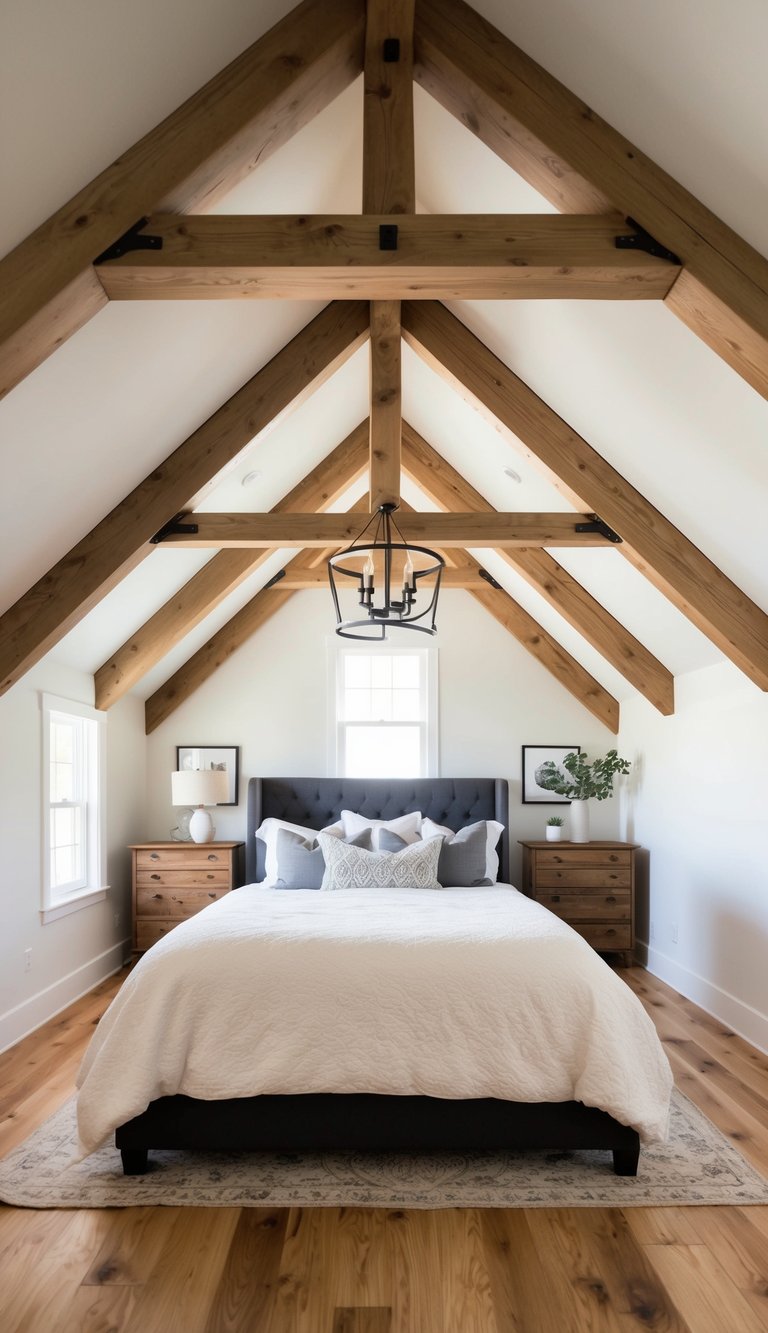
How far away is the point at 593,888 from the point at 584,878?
0.09 m

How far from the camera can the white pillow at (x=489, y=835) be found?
581 centimetres

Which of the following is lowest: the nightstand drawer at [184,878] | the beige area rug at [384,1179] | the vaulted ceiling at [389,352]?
the beige area rug at [384,1179]

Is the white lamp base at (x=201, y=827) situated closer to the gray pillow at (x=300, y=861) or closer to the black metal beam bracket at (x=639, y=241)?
the gray pillow at (x=300, y=861)

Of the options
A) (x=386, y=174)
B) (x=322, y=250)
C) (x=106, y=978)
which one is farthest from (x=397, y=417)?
(x=106, y=978)

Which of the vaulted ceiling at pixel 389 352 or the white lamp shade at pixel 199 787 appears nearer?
the vaulted ceiling at pixel 389 352

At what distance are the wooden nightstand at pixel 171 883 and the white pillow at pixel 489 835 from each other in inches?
52.6

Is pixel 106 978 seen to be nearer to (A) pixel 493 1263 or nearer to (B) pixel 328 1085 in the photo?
(B) pixel 328 1085

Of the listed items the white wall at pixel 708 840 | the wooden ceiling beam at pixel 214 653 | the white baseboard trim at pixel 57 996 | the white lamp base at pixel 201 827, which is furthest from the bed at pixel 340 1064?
the wooden ceiling beam at pixel 214 653

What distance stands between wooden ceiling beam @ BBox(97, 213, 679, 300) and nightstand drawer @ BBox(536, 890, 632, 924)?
446 centimetres

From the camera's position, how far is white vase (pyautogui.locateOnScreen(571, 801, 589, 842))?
21.7 feet

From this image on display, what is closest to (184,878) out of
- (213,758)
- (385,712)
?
(213,758)

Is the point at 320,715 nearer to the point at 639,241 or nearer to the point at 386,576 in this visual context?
the point at 386,576

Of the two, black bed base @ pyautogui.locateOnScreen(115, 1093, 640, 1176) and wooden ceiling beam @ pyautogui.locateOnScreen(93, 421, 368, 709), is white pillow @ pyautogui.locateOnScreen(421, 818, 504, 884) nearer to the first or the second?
wooden ceiling beam @ pyautogui.locateOnScreen(93, 421, 368, 709)

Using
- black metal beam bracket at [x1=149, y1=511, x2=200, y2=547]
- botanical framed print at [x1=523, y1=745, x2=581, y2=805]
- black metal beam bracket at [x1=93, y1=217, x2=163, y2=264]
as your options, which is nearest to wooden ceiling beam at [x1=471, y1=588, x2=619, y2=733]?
botanical framed print at [x1=523, y1=745, x2=581, y2=805]
